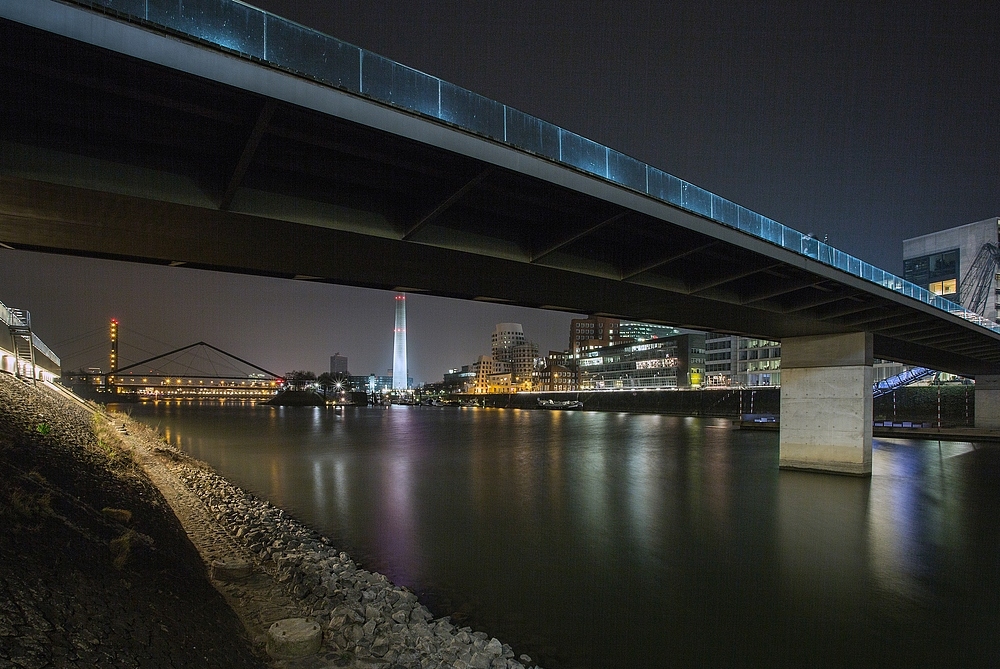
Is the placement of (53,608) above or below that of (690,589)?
above

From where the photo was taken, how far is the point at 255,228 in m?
12.4

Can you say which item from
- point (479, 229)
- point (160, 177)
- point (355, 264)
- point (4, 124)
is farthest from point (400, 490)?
point (4, 124)

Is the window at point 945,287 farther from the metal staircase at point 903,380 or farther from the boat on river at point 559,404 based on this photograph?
the boat on river at point 559,404

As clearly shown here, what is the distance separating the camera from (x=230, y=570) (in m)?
10.6

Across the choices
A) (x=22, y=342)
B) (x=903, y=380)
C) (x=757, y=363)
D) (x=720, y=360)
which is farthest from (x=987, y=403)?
(x=22, y=342)

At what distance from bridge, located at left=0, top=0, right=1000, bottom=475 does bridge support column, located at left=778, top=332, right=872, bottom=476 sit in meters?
7.75

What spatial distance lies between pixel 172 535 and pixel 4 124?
852 cm

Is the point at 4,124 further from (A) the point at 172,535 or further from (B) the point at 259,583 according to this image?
(B) the point at 259,583

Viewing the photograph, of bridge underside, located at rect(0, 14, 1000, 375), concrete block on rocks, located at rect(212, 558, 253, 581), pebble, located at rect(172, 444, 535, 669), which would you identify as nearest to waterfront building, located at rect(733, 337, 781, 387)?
bridge underside, located at rect(0, 14, 1000, 375)

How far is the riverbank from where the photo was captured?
16.9ft

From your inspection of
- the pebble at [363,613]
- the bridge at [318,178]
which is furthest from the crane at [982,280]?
the pebble at [363,613]

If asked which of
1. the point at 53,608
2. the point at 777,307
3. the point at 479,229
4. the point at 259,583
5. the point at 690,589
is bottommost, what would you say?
the point at 690,589

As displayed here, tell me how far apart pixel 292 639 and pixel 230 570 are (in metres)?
4.02

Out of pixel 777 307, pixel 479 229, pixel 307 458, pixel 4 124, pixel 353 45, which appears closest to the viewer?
pixel 4 124
